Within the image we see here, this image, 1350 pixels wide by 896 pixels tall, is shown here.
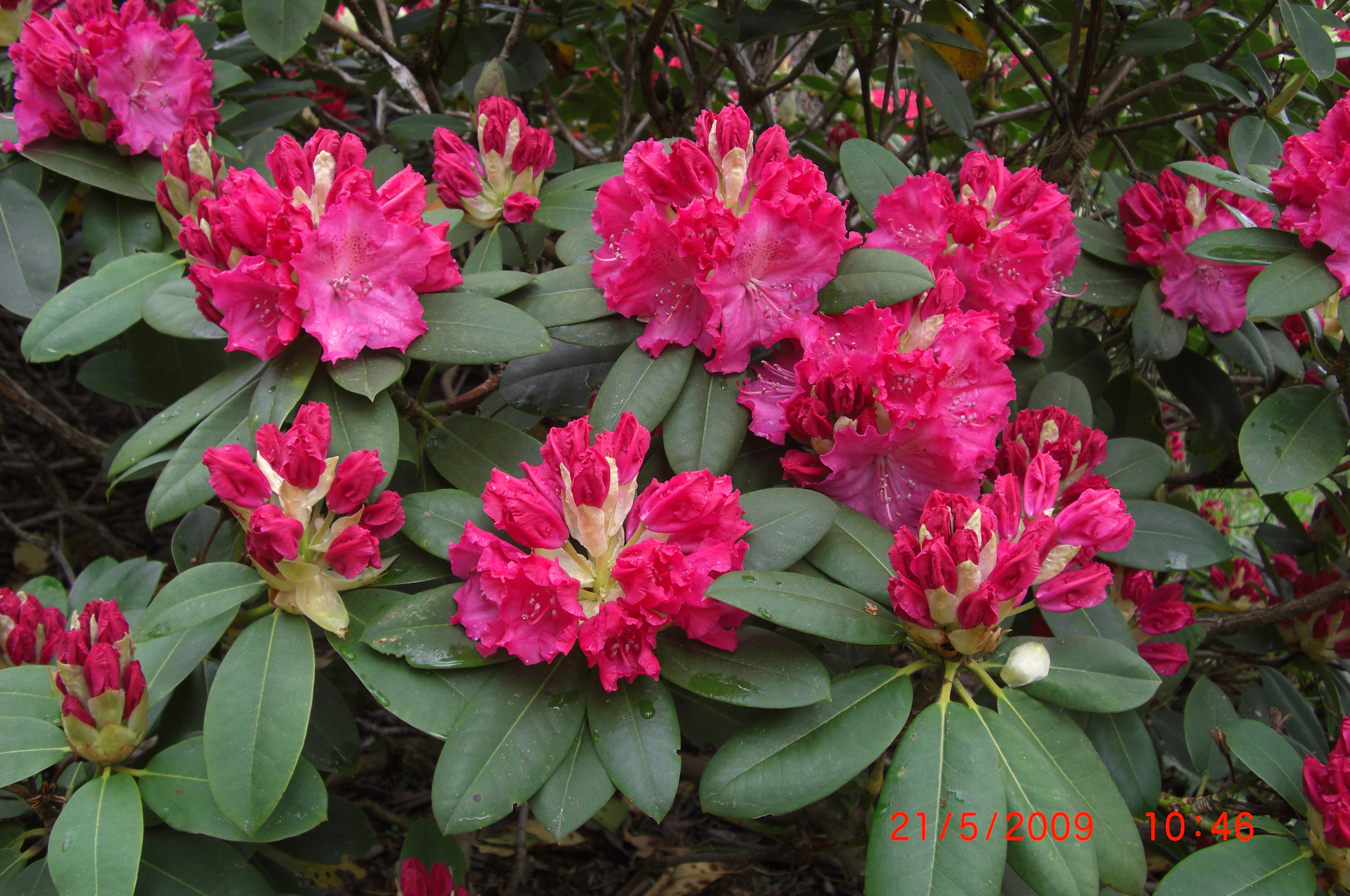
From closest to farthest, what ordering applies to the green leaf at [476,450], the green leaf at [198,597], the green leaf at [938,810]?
the green leaf at [938,810]
the green leaf at [198,597]
the green leaf at [476,450]

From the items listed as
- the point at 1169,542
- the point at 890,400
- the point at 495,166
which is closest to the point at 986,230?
the point at 890,400

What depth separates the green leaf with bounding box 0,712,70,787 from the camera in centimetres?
98

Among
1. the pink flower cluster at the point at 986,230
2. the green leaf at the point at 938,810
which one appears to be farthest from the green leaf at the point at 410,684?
the pink flower cluster at the point at 986,230

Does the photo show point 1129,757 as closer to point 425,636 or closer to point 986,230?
point 986,230

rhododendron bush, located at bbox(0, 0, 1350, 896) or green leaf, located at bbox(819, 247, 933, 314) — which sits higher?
green leaf, located at bbox(819, 247, 933, 314)

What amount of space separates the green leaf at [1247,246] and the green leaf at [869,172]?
453mm

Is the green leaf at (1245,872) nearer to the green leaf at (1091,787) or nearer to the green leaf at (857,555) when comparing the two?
the green leaf at (1091,787)

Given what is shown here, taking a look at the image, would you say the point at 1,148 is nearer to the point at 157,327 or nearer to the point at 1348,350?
the point at 157,327

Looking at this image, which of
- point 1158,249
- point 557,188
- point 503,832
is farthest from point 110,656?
point 1158,249

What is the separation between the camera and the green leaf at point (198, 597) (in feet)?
3.12

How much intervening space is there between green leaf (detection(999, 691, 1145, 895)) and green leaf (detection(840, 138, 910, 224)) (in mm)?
745

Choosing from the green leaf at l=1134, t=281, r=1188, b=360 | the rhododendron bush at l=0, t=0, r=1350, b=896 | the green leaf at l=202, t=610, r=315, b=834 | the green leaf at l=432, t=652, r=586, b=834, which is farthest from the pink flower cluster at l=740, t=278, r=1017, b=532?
the green leaf at l=202, t=610, r=315, b=834

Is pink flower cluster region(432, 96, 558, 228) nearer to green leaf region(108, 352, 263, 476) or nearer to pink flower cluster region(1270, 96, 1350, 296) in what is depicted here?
green leaf region(108, 352, 263, 476)

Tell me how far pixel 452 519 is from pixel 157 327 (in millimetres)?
531
